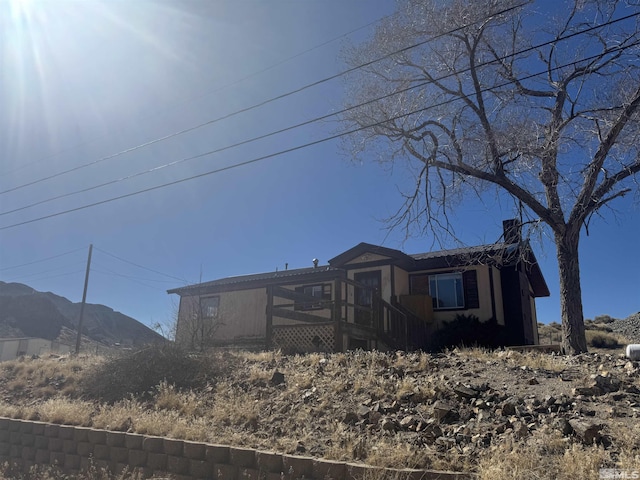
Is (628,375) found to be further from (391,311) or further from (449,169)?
(391,311)

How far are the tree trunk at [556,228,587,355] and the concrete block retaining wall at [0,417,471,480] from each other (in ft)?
22.8

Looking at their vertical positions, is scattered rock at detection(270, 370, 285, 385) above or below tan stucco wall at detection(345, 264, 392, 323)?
below

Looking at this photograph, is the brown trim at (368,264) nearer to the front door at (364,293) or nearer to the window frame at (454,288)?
the front door at (364,293)

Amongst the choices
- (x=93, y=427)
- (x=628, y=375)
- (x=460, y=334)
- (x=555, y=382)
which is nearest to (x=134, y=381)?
(x=93, y=427)

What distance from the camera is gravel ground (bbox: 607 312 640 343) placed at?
29.7 meters

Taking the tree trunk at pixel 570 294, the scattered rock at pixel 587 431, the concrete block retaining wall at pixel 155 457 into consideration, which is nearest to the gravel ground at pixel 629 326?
the tree trunk at pixel 570 294

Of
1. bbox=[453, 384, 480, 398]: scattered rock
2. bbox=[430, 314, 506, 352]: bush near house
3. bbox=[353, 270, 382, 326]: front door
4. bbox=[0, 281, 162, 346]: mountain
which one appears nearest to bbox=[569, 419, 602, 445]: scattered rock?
bbox=[453, 384, 480, 398]: scattered rock

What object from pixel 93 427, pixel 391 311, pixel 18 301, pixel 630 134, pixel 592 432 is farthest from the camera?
pixel 18 301

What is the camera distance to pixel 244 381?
8438mm

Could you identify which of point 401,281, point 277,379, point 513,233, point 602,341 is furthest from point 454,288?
point 602,341

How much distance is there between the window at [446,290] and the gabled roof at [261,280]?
3.48m

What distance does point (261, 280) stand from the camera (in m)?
20.9

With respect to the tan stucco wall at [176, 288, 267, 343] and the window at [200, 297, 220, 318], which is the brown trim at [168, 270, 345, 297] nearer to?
the tan stucco wall at [176, 288, 267, 343]

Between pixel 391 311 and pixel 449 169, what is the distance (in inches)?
182
